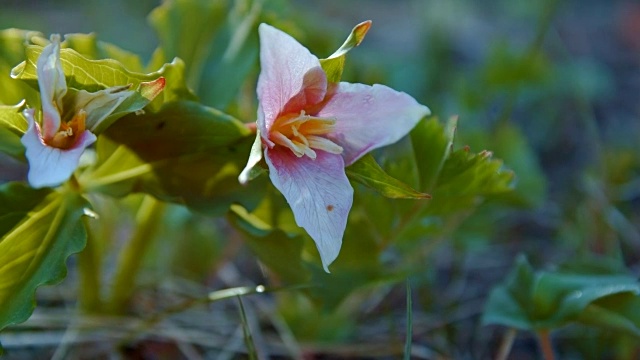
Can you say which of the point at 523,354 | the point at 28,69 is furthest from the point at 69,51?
the point at 523,354

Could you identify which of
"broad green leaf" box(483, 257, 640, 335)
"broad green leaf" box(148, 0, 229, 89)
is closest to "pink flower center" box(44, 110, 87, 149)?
"broad green leaf" box(148, 0, 229, 89)

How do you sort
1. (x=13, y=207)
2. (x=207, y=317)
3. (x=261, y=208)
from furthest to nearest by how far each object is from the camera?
(x=207, y=317) < (x=261, y=208) < (x=13, y=207)

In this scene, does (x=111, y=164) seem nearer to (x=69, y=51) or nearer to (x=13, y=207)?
(x=13, y=207)

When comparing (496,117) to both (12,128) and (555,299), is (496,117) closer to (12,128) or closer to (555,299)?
(555,299)

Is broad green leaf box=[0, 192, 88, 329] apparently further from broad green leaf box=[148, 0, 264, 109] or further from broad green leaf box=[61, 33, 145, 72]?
broad green leaf box=[148, 0, 264, 109]

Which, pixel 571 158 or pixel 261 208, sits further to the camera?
pixel 571 158

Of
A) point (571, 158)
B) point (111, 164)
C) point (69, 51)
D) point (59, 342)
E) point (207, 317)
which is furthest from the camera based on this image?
point (571, 158)

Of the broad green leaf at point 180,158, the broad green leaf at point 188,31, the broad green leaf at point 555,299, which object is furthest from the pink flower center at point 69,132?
the broad green leaf at point 555,299
